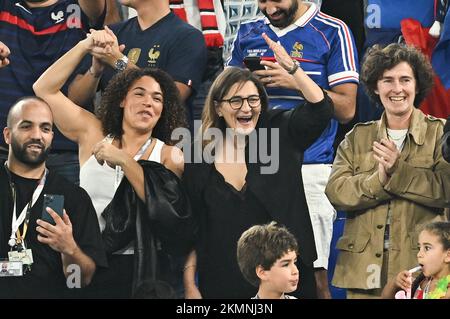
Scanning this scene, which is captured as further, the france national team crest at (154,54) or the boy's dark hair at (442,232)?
the france national team crest at (154,54)

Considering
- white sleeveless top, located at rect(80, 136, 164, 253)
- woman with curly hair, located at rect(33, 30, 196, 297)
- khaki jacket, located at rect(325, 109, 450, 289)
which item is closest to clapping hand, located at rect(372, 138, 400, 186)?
khaki jacket, located at rect(325, 109, 450, 289)

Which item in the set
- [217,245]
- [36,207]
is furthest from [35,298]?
[217,245]

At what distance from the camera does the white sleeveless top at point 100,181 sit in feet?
23.0

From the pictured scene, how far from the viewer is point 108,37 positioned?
23.2ft

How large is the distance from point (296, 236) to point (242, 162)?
46cm

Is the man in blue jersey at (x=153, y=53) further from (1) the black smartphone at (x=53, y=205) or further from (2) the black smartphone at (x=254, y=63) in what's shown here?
(1) the black smartphone at (x=53, y=205)

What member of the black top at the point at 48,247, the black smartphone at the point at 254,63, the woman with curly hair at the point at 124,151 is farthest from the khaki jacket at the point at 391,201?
the black top at the point at 48,247

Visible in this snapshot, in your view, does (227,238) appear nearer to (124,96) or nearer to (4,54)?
(124,96)

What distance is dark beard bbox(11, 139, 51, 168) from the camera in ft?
23.1

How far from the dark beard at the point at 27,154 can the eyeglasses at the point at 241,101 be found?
97 centimetres

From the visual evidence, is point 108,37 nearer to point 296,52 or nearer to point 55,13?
point 55,13

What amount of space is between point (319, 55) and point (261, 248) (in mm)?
1060

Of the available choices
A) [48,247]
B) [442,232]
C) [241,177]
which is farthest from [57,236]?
[442,232]

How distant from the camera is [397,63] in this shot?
6.92 meters
